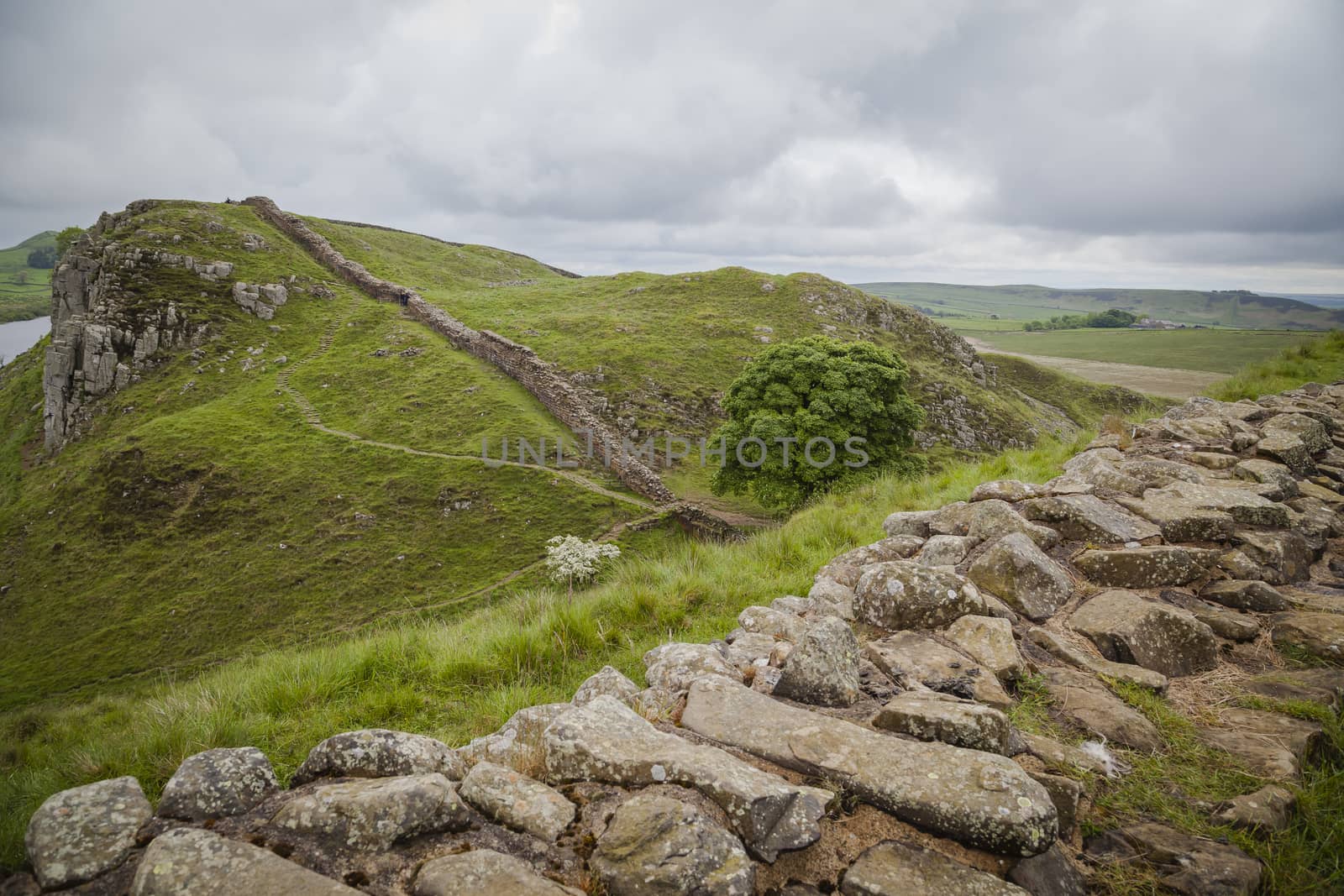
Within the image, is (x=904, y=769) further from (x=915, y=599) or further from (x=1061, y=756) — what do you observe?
(x=915, y=599)

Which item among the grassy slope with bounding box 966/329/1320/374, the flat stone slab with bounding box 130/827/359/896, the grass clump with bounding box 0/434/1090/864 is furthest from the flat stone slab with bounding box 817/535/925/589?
the grassy slope with bounding box 966/329/1320/374

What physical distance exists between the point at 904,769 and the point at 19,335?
133 m

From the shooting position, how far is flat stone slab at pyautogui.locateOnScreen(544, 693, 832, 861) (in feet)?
8.02

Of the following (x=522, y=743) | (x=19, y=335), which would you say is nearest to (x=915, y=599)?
(x=522, y=743)

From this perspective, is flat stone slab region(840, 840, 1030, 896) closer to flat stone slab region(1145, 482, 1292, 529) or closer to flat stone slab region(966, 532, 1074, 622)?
flat stone slab region(966, 532, 1074, 622)

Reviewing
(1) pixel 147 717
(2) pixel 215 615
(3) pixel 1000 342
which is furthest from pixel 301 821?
(3) pixel 1000 342

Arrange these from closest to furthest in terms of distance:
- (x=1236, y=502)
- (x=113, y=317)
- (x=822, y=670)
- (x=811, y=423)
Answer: (x=822, y=670) → (x=1236, y=502) → (x=811, y=423) → (x=113, y=317)

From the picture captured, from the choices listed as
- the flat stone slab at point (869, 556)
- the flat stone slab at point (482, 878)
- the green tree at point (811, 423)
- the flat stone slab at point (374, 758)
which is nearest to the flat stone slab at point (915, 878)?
the flat stone slab at point (482, 878)

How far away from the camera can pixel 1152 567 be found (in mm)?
4773

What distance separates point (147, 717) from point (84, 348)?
49.1 m

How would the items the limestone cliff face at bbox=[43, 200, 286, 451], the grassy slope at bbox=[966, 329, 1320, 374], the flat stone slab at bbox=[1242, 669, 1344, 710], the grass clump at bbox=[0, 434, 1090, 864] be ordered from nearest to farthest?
the flat stone slab at bbox=[1242, 669, 1344, 710] → the grass clump at bbox=[0, 434, 1090, 864] → the limestone cliff face at bbox=[43, 200, 286, 451] → the grassy slope at bbox=[966, 329, 1320, 374]

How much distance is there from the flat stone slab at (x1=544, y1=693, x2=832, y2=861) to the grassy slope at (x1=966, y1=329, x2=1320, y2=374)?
322 ft

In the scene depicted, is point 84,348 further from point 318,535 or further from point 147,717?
point 147,717

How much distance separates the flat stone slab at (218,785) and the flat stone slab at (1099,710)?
4.57m
